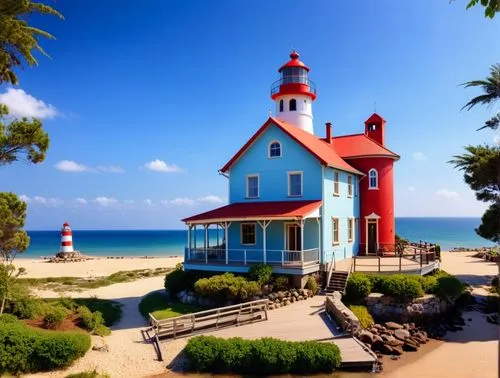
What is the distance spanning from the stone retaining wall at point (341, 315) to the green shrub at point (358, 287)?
986mm

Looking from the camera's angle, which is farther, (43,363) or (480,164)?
(480,164)

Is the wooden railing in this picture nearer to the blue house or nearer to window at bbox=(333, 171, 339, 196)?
the blue house

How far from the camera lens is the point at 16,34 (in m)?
13.4

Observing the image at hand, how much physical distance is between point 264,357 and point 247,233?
1189cm

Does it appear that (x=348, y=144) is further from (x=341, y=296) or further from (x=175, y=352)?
(x=175, y=352)

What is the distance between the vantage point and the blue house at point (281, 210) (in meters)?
22.7

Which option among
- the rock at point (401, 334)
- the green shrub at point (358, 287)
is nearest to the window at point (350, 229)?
the green shrub at point (358, 287)

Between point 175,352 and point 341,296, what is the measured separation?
29.9 feet

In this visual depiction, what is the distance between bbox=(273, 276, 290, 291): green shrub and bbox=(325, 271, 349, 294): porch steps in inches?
104

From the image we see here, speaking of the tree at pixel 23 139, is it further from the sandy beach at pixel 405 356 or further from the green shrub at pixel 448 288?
the green shrub at pixel 448 288

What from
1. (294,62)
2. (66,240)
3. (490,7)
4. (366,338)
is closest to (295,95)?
(294,62)

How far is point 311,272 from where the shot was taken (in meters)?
22.0

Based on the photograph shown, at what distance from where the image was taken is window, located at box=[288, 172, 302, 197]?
82.4ft

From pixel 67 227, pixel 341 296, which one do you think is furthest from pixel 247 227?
pixel 67 227
